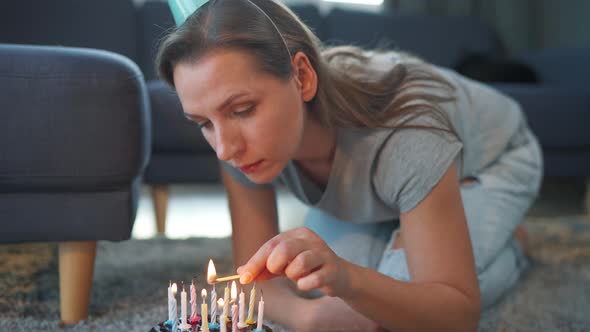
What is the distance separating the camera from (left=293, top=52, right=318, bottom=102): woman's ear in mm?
1019

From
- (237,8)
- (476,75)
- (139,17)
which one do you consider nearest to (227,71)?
(237,8)

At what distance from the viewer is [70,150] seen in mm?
1094

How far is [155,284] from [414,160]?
31.8 inches

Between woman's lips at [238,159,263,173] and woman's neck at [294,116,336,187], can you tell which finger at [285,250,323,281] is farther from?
woman's neck at [294,116,336,187]

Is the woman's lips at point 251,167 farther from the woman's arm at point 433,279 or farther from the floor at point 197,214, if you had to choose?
the floor at point 197,214

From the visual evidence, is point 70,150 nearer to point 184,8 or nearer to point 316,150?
point 184,8

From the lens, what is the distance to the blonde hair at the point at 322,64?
0.94 metres

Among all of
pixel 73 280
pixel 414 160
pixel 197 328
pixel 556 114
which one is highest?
pixel 414 160

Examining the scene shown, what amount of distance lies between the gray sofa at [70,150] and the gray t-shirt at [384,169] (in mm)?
256

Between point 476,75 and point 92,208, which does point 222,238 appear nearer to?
point 92,208

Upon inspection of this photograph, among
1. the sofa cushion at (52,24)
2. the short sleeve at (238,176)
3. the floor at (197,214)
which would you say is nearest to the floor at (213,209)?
the floor at (197,214)

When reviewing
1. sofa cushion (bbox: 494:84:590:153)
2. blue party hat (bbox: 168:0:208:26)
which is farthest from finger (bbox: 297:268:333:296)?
sofa cushion (bbox: 494:84:590:153)

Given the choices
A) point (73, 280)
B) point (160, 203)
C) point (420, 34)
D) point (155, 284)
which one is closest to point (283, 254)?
point (73, 280)

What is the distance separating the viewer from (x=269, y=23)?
0.98 meters
